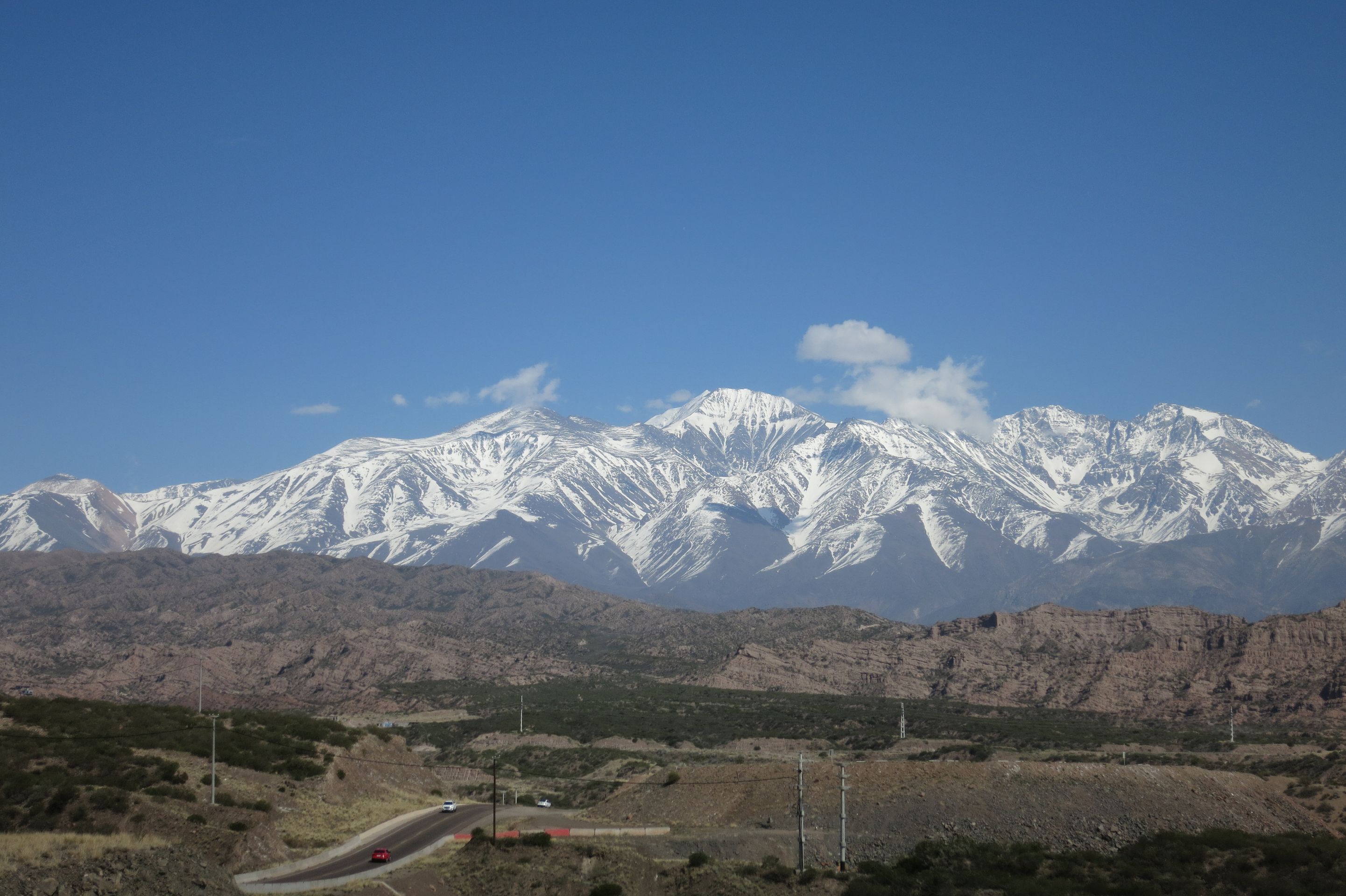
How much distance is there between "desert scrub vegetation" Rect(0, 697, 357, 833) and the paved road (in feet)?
21.0

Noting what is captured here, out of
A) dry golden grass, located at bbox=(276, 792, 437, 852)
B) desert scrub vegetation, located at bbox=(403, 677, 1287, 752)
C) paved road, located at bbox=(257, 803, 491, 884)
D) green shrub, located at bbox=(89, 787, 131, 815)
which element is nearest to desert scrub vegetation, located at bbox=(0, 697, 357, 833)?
green shrub, located at bbox=(89, 787, 131, 815)

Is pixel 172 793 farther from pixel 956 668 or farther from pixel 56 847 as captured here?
pixel 956 668

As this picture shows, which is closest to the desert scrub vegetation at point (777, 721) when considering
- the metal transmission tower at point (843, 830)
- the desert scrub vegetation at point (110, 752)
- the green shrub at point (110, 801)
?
the desert scrub vegetation at point (110, 752)

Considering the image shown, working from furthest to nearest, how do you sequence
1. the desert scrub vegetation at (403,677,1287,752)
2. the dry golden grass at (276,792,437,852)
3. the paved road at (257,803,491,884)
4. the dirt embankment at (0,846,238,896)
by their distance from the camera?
the desert scrub vegetation at (403,677,1287,752)
the dry golden grass at (276,792,437,852)
the paved road at (257,803,491,884)
the dirt embankment at (0,846,238,896)

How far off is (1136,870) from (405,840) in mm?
31813

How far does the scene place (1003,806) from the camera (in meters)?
55.8

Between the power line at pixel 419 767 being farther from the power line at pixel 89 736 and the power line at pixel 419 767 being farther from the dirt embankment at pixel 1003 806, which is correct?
the power line at pixel 89 736

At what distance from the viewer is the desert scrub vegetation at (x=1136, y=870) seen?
42.1 metres

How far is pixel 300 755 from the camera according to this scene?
219 feet

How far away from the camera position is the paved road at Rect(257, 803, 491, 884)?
47562 millimetres

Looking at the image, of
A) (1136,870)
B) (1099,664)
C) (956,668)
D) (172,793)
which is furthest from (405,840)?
(956,668)

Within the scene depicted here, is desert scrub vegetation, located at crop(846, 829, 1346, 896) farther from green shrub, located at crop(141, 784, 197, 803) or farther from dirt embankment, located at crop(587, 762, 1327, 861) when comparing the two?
green shrub, located at crop(141, 784, 197, 803)

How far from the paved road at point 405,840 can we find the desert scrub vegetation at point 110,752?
21.0 ft

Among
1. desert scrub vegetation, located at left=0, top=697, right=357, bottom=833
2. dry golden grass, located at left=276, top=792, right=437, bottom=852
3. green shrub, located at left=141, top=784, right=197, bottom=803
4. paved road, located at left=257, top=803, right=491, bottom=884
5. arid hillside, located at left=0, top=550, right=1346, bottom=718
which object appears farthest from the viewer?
arid hillside, located at left=0, top=550, right=1346, bottom=718
